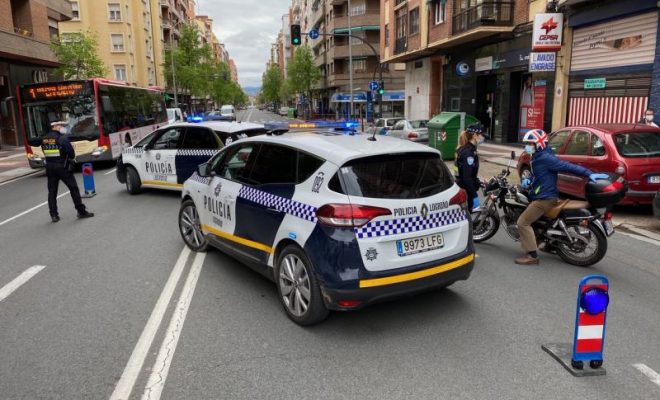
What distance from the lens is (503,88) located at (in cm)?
2306

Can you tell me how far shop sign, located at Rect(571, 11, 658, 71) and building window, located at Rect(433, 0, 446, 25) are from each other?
1034 centimetres

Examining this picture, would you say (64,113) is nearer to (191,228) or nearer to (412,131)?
(191,228)

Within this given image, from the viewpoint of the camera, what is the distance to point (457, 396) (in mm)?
3414

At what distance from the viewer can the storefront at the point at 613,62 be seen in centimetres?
1489

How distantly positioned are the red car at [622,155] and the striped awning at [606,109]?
6.85 meters

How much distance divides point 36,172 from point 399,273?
1773 centimetres

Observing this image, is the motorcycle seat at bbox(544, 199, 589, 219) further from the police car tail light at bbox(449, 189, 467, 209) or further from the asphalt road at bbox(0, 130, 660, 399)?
the police car tail light at bbox(449, 189, 467, 209)

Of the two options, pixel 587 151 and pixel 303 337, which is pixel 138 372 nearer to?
pixel 303 337

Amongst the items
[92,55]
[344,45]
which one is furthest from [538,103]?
[344,45]

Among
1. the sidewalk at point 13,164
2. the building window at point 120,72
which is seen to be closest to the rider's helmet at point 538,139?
the sidewalk at point 13,164

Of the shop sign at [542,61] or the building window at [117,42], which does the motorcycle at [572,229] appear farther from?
the building window at [117,42]

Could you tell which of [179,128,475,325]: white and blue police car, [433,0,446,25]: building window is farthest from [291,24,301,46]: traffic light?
[179,128,475,325]: white and blue police car

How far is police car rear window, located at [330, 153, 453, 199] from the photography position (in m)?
4.33

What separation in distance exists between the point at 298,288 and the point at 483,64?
2244 cm
